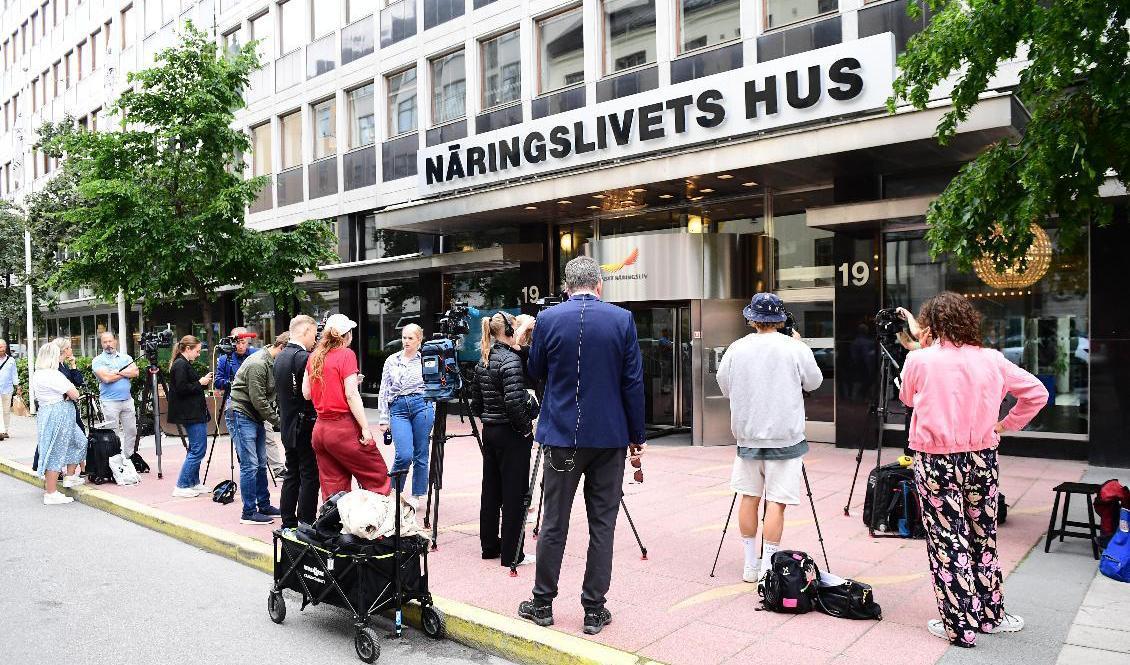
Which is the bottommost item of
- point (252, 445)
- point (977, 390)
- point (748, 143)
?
point (252, 445)

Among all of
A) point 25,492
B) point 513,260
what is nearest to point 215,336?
point 513,260

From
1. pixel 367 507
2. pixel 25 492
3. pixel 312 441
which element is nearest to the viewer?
pixel 367 507

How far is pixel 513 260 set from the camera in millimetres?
16578

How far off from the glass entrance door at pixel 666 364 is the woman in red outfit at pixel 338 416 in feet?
30.1

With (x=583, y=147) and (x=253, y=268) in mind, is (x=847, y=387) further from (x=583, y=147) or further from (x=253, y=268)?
(x=253, y=268)

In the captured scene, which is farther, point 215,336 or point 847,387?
point 215,336

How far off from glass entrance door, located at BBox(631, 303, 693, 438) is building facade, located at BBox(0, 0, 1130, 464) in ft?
0.13

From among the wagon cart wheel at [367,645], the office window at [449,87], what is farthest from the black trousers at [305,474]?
the office window at [449,87]

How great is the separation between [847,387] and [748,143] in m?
3.87

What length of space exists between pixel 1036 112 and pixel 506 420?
492 centimetres

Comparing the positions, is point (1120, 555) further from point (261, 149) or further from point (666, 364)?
point (261, 149)

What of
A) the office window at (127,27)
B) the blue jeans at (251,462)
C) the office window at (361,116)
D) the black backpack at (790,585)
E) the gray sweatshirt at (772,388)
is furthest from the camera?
A: the office window at (127,27)

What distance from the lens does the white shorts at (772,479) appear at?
544 centimetres

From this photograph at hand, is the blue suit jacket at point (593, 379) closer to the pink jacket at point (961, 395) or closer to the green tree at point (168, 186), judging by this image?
the pink jacket at point (961, 395)
